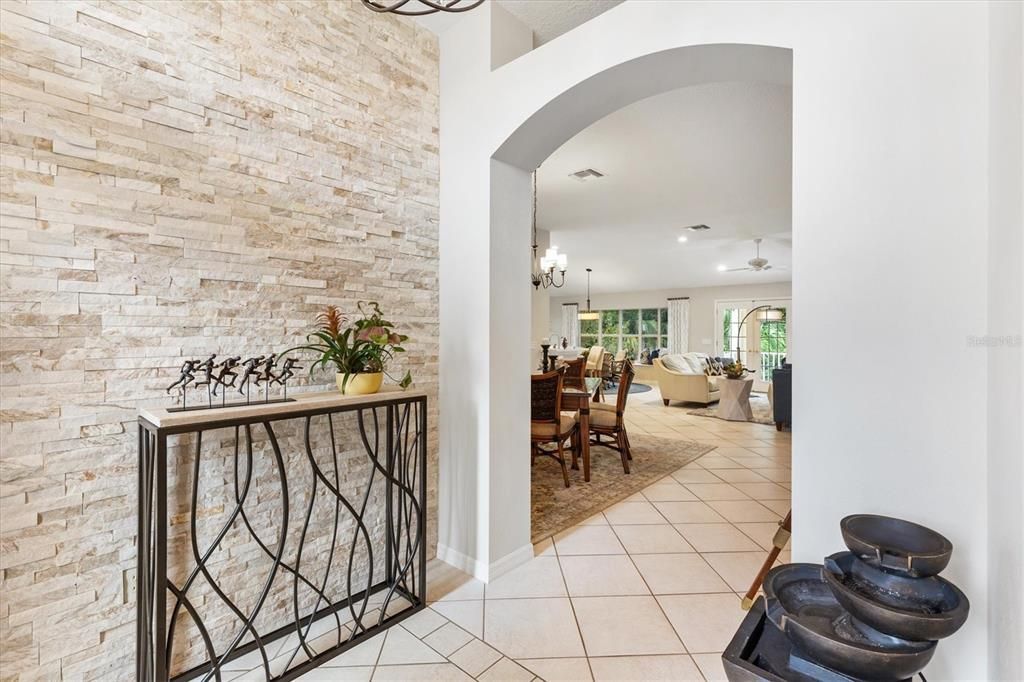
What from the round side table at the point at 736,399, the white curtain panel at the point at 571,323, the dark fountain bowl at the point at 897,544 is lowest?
the round side table at the point at 736,399

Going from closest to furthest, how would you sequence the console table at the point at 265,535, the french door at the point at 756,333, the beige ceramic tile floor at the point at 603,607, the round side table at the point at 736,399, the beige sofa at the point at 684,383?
the console table at the point at 265,535, the beige ceramic tile floor at the point at 603,607, the round side table at the point at 736,399, the beige sofa at the point at 684,383, the french door at the point at 756,333

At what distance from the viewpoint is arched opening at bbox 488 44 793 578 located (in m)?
2.01

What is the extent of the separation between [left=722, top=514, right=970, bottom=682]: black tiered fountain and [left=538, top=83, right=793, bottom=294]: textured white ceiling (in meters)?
2.79

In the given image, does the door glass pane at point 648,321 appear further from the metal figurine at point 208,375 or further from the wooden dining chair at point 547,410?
the metal figurine at point 208,375

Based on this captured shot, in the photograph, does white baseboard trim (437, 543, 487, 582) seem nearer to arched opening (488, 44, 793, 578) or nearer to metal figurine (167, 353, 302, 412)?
arched opening (488, 44, 793, 578)

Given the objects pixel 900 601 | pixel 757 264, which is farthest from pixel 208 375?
pixel 757 264

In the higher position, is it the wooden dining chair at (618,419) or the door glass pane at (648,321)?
the door glass pane at (648,321)

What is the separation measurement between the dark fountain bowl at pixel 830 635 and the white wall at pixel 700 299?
1026cm

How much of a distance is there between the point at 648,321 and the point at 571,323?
2.15m

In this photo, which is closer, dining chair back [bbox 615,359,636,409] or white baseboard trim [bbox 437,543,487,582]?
white baseboard trim [bbox 437,543,487,582]

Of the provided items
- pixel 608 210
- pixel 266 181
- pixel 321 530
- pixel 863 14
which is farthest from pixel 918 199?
pixel 608 210

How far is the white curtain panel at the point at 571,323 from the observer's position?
13.1 m

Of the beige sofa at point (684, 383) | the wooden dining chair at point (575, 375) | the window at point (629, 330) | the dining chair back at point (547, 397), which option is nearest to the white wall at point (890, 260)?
the dining chair back at point (547, 397)

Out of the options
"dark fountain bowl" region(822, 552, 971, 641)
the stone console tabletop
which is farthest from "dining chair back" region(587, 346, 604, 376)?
"dark fountain bowl" region(822, 552, 971, 641)
